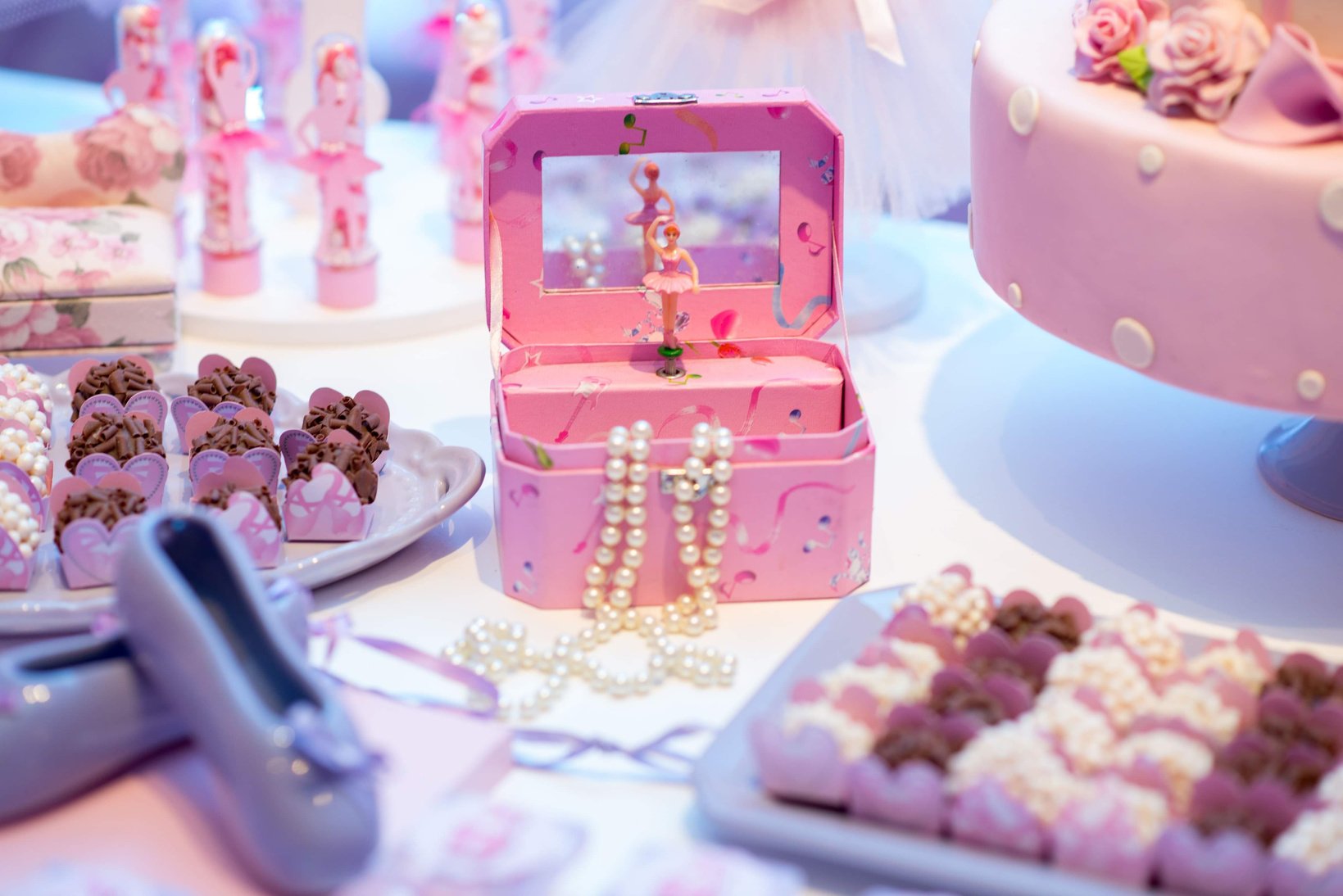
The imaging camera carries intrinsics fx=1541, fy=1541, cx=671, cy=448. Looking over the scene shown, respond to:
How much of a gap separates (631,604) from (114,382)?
1.70 ft

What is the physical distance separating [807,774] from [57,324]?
0.98 metres

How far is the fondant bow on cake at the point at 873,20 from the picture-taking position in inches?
63.3

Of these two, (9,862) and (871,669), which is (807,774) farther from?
(9,862)

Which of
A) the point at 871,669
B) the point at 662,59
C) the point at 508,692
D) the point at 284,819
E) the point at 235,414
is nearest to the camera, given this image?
the point at 284,819

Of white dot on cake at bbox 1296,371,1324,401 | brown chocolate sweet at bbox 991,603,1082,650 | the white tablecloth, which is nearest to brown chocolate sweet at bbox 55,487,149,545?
the white tablecloth

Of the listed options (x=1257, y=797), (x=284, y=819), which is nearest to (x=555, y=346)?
(x=284, y=819)

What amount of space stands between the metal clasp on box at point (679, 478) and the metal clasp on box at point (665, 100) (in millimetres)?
336

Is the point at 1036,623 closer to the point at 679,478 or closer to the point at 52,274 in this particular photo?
the point at 679,478

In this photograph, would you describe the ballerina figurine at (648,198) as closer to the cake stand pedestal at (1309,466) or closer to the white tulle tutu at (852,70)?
the white tulle tutu at (852,70)

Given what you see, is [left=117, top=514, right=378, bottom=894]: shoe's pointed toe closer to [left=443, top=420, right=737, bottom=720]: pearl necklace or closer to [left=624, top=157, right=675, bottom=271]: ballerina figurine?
[left=443, top=420, right=737, bottom=720]: pearl necklace

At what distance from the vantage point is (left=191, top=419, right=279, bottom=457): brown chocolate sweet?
4.09 ft

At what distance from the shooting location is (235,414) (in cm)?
132

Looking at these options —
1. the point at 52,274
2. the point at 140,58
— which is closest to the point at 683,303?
the point at 52,274

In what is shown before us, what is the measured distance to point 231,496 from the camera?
1154 mm
